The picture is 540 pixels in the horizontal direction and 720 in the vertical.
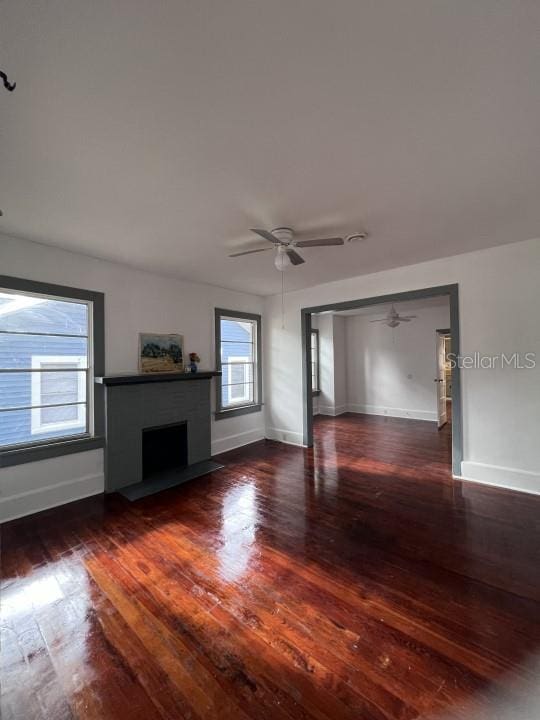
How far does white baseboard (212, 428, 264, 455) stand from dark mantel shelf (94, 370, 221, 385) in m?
1.19

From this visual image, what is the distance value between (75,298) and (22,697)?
10.7ft

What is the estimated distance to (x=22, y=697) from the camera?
135 centimetres

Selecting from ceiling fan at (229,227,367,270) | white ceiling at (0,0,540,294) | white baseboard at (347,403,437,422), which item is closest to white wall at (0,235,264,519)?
white ceiling at (0,0,540,294)

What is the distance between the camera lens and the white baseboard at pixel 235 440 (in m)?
4.94

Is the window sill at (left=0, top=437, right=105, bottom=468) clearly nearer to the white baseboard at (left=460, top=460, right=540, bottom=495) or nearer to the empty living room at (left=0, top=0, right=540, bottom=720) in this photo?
the empty living room at (left=0, top=0, right=540, bottom=720)

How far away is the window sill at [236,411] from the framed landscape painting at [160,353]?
39.9 inches

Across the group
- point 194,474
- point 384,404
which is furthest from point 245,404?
point 384,404

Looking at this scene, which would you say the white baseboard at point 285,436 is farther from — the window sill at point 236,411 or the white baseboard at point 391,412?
the white baseboard at point 391,412

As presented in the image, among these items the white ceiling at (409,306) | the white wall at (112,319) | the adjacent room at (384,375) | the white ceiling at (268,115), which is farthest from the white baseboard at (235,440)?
the white ceiling at (268,115)

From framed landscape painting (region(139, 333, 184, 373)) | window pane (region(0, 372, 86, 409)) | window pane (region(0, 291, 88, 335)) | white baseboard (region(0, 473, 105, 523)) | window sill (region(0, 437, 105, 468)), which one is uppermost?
window pane (region(0, 291, 88, 335))

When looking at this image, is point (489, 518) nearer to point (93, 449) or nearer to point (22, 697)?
point (22, 697)

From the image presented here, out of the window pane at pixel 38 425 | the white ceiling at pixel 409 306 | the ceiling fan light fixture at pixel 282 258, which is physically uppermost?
the white ceiling at pixel 409 306

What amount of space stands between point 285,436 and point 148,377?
2798 millimetres

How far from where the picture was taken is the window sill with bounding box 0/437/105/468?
2.93 meters
